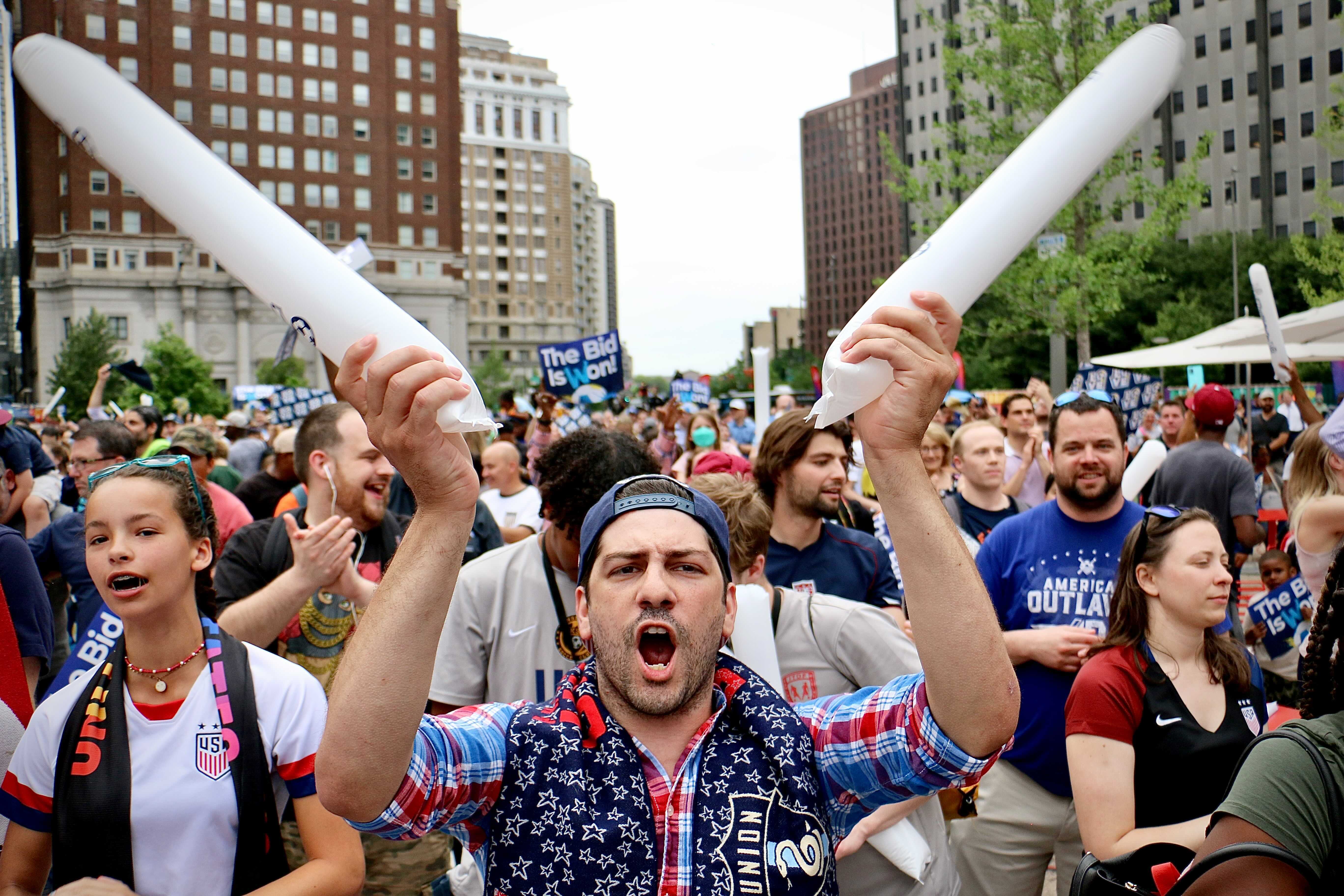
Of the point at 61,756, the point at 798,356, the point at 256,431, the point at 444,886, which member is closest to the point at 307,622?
the point at 444,886

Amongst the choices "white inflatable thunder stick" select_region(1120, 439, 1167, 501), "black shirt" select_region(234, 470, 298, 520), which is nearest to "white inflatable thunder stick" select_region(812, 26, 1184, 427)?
"white inflatable thunder stick" select_region(1120, 439, 1167, 501)

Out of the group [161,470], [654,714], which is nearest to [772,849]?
[654,714]

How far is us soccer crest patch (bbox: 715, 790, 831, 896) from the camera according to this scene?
179cm

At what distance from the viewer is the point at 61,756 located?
233 cm

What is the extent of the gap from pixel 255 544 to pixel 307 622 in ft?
1.37

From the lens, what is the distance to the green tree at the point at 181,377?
2251 inches

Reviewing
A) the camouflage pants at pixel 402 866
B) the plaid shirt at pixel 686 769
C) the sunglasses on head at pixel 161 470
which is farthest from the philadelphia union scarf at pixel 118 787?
the camouflage pants at pixel 402 866

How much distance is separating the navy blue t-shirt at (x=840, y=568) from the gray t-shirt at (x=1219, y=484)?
329 cm

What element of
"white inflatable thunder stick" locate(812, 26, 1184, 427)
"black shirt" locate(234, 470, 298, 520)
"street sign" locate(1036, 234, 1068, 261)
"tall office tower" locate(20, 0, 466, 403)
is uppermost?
"tall office tower" locate(20, 0, 466, 403)

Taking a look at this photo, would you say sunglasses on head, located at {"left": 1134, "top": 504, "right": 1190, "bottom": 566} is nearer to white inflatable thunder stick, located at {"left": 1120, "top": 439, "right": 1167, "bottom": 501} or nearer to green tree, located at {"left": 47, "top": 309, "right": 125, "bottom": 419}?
white inflatable thunder stick, located at {"left": 1120, "top": 439, "right": 1167, "bottom": 501}

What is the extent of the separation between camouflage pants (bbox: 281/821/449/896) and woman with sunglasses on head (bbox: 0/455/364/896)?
3.66 feet

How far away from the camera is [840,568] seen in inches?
164

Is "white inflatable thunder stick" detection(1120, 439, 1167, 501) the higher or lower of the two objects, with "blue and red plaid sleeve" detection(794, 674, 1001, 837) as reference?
higher

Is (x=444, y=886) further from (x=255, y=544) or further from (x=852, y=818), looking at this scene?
(x=852, y=818)
